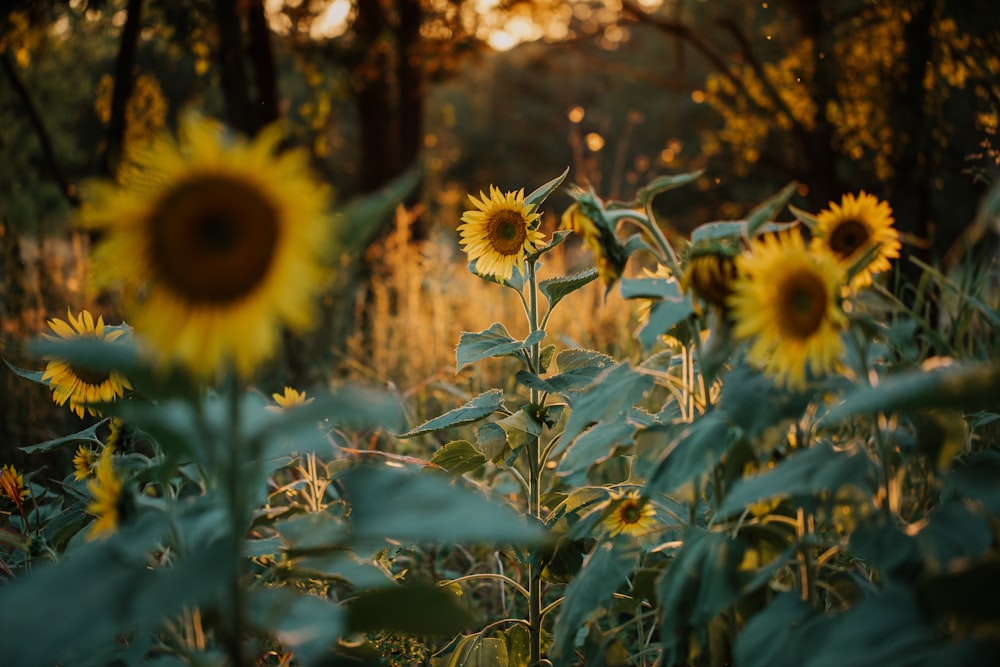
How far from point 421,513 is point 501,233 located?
0.69 meters

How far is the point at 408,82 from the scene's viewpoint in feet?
23.7

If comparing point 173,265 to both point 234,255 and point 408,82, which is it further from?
point 408,82

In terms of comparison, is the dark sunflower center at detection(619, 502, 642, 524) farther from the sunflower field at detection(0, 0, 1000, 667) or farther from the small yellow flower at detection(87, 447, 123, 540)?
the small yellow flower at detection(87, 447, 123, 540)

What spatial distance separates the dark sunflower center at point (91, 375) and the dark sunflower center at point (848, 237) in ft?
3.43

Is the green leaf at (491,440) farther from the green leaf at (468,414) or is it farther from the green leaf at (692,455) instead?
the green leaf at (692,455)

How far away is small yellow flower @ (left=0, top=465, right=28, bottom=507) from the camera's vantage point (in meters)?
1.38

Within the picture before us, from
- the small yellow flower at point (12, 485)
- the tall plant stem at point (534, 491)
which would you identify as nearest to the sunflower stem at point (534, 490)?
the tall plant stem at point (534, 491)

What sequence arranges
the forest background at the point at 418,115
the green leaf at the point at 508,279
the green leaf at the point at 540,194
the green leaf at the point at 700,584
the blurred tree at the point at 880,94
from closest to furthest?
the green leaf at the point at 700,584 → the green leaf at the point at 540,194 → the green leaf at the point at 508,279 → the forest background at the point at 418,115 → the blurred tree at the point at 880,94

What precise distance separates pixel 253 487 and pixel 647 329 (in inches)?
18.6

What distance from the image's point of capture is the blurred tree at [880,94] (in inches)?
159

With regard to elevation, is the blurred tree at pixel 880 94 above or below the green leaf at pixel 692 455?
above

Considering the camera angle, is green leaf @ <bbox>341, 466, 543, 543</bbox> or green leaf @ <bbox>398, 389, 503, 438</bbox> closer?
green leaf @ <bbox>341, 466, 543, 543</bbox>

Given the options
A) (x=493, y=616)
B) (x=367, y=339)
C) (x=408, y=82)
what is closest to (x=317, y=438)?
(x=493, y=616)

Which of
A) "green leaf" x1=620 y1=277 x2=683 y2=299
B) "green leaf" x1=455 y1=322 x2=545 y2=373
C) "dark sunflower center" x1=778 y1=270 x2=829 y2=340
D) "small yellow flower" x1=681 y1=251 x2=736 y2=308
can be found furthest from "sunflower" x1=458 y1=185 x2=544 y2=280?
"dark sunflower center" x1=778 y1=270 x2=829 y2=340
